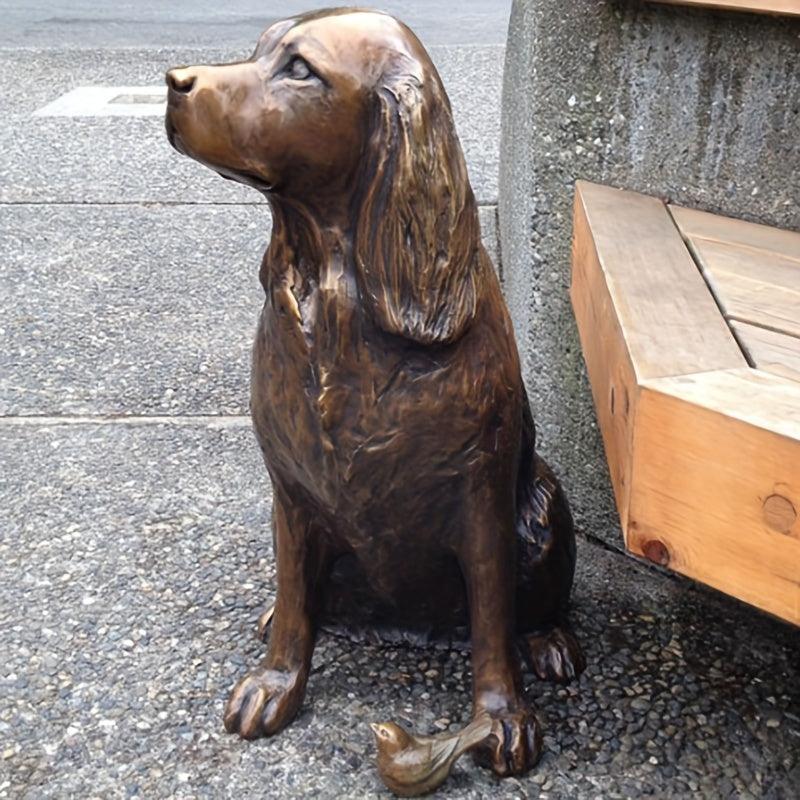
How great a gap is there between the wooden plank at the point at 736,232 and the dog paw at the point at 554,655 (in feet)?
3.00

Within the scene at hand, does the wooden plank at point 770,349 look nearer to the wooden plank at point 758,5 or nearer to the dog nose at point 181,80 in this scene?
the wooden plank at point 758,5

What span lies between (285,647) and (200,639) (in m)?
0.37

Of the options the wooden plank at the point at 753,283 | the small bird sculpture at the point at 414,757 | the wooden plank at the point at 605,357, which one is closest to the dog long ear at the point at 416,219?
the wooden plank at the point at 605,357

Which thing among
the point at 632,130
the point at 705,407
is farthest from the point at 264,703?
the point at 632,130

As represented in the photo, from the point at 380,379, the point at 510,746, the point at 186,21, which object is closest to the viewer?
the point at 380,379

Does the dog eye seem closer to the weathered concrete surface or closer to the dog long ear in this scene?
the dog long ear

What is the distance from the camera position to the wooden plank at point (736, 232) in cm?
247

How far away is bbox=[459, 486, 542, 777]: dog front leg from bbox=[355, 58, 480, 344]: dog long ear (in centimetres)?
46

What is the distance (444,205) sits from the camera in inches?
72.6

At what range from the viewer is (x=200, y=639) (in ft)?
8.86

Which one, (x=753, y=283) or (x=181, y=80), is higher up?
(x=181, y=80)

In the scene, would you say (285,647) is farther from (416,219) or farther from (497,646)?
(416,219)

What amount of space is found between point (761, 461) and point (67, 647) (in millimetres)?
1738

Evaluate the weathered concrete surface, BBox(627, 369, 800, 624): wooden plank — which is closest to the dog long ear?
BBox(627, 369, 800, 624): wooden plank
